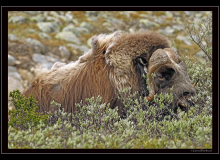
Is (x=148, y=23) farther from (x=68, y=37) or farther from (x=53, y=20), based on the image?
(x=68, y=37)

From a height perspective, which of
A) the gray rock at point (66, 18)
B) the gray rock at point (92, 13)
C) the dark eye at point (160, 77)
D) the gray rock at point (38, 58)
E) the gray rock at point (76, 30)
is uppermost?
the gray rock at point (92, 13)

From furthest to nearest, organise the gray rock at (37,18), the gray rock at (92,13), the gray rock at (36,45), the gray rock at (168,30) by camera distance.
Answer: the gray rock at (92,13), the gray rock at (168,30), the gray rock at (37,18), the gray rock at (36,45)

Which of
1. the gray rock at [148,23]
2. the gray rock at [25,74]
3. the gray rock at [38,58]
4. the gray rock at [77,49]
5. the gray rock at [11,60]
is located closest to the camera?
the gray rock at [25,74]

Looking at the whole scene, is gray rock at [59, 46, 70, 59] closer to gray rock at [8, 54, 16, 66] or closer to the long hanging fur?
gray rock at [8, 54, 16, 66]

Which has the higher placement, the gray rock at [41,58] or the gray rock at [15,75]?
the gray rock at [41,58]

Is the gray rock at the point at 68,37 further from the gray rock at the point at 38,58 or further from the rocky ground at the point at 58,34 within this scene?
the gray rock at the point at 38,58

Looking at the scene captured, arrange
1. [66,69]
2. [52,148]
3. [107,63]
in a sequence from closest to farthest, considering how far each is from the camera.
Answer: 1. [52,148]
2. [107,63]
3. [66,69]

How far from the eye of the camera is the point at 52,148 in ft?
11.2

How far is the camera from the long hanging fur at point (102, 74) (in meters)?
4.37

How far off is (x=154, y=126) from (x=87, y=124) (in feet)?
2.78

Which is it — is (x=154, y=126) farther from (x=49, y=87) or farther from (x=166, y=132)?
(x=49, y=87)

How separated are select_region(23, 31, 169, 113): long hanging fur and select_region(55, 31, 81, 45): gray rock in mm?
16258

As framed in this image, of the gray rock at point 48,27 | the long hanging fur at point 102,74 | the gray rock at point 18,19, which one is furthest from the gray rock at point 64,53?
the long hanging fur at point 102,74
